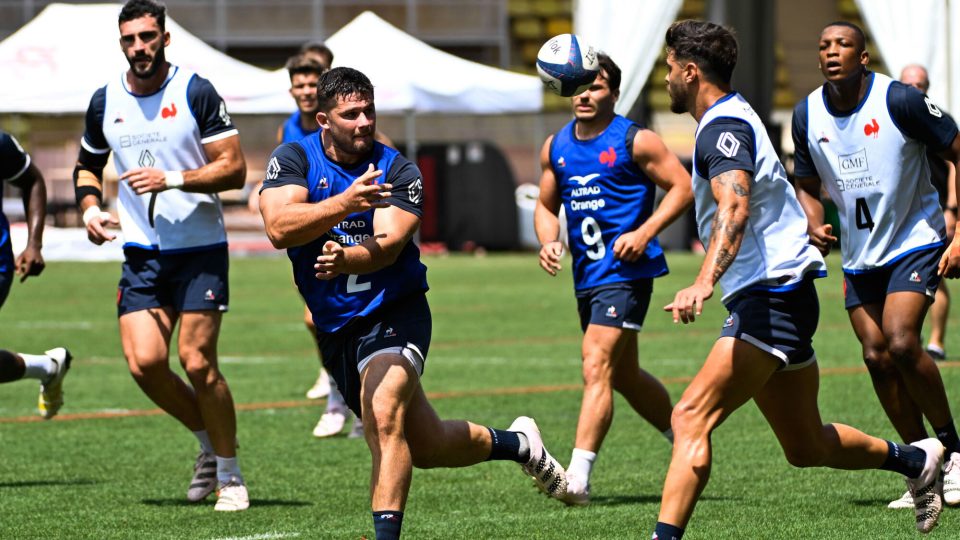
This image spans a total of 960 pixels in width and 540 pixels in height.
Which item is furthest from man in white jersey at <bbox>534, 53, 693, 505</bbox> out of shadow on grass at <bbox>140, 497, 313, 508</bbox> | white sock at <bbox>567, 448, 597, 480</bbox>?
shadow on grass at <bbox>140, 497, 313, 508</bbox>

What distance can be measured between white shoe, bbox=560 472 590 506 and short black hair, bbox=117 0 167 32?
9.52 feet

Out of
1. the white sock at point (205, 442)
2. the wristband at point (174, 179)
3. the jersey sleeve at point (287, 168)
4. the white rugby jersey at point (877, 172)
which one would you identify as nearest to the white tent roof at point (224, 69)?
the white sock at point (205, 442)

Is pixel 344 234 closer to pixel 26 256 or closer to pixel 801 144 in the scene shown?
pixel 801 144

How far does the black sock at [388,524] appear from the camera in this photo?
19.8 feet

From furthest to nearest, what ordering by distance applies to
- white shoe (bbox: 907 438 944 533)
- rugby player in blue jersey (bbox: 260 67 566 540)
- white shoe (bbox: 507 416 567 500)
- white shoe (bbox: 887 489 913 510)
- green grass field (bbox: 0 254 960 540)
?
white shoe (bbox: 887 489 913 510)
green grass field (bbox: 0 254 960 540)
white shoe (bbox: 507 416 567 500)
white shoe (bbox: 907 438 944 533)
rugby player in blue jersey (bbox: 260 67 566 540)

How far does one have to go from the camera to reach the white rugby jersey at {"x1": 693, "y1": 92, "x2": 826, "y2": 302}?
246 inches

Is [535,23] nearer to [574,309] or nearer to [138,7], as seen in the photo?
[574,309]

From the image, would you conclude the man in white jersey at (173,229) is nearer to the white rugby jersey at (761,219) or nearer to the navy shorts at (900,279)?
the white rugby jersey at (761,219)

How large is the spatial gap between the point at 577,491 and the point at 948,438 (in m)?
1.74

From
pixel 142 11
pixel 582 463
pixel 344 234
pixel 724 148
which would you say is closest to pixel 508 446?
pixel 582 463

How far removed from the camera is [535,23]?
3947 centimetres

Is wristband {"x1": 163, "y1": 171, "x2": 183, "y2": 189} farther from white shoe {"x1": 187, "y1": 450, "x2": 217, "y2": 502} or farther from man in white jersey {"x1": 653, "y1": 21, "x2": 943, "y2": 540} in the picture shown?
man in white jersey {"x1": 653, "y1": 21, "x2": 943, "y2": 540}

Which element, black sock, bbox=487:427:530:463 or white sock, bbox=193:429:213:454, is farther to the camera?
white sock, bbox=193:429:213:454

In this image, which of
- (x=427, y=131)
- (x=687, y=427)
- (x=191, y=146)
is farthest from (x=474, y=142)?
(x=687, y=427)
